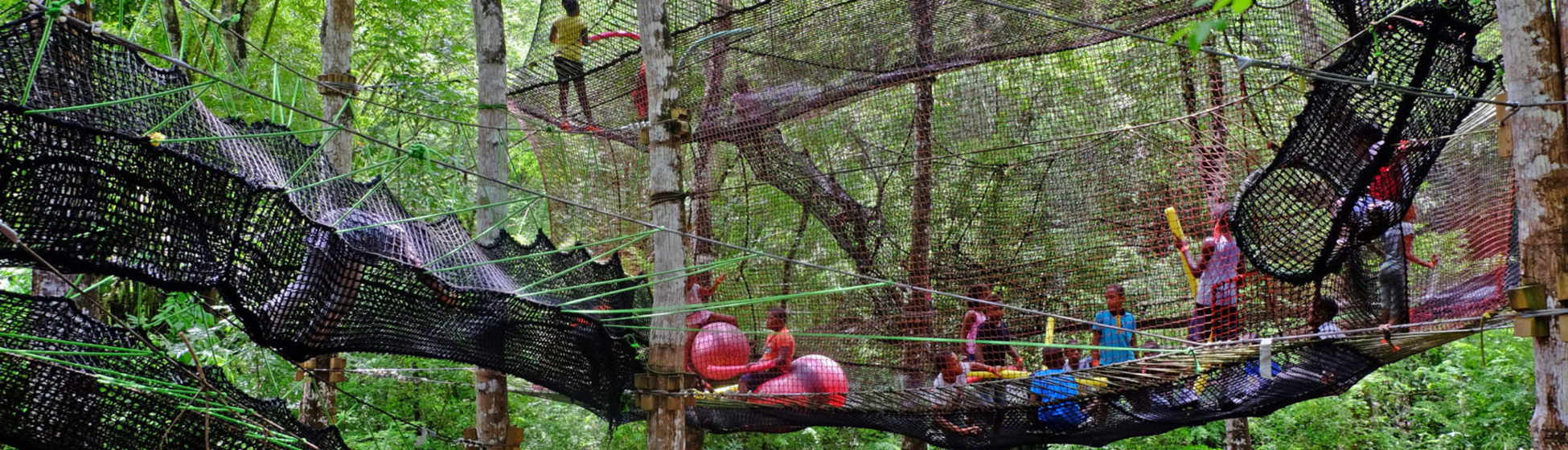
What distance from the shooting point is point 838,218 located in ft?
19.1

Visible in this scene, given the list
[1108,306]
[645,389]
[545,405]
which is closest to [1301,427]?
[1108,306]

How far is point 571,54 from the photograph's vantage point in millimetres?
6328

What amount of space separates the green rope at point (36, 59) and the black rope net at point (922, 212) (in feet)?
0.10

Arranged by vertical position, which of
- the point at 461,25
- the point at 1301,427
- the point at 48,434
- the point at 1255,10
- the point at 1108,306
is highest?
the point at 461,25

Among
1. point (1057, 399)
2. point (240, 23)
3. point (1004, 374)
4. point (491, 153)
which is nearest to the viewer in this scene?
point (1057, 399)

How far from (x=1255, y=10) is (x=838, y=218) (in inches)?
89.1

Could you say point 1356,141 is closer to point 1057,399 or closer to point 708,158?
point 1057,399

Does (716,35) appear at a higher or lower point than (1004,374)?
higher

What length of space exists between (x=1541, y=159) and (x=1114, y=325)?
1.76 meters

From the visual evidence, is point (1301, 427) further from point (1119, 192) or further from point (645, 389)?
point (645, 389)

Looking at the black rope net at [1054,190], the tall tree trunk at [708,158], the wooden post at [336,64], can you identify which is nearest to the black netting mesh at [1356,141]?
the black rope net at [1054,190]

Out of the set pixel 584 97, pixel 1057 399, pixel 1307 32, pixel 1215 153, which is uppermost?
pixel 584 97

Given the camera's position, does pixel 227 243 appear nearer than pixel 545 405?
Yes

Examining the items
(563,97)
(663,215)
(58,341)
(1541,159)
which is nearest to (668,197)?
(663,215)
